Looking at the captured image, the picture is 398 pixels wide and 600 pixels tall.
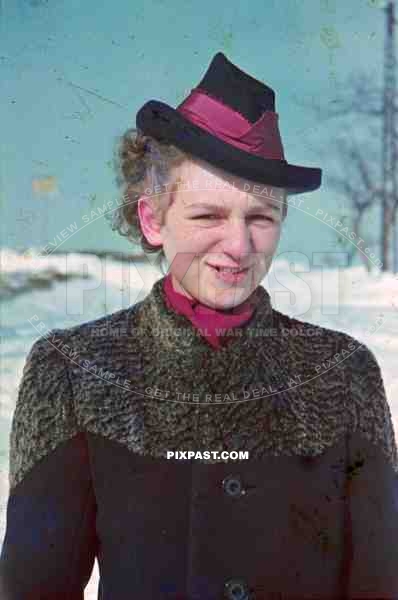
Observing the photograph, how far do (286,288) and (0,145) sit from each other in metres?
0.51

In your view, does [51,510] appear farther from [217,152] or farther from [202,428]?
[217,152]

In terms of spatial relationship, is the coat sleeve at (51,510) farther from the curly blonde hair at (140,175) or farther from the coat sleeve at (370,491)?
the coat sleeve at (370,491)

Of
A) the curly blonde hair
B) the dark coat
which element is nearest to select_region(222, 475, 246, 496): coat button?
the dark coat

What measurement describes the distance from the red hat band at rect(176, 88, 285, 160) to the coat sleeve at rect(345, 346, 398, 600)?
346 mm

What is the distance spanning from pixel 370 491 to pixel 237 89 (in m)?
0.62

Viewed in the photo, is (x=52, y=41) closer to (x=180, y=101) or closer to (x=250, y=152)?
(x=180, y=101)

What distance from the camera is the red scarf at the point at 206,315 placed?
3.34 feet

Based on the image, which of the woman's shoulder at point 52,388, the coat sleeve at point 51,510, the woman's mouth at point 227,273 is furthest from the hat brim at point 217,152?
the coat sleeve at point 51,510

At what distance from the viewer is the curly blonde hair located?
1003 mm

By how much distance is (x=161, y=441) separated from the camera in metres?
1.01

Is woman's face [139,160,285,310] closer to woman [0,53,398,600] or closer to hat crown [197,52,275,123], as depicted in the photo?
woman [0,53,398,600]

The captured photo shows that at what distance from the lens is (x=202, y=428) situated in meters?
1.02

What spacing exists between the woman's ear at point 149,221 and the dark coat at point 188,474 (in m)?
0.07

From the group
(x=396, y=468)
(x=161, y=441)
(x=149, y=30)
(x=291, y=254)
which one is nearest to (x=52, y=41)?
(x=149, y=30)
